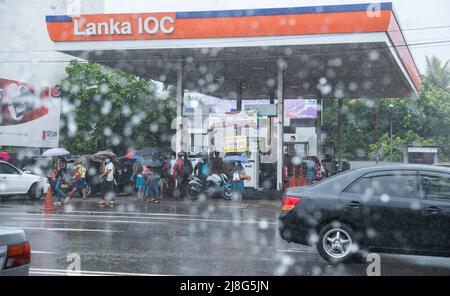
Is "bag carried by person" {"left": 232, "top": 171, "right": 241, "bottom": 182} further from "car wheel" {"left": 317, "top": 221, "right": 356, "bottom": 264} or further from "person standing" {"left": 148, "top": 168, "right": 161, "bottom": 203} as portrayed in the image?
"car wheel" {"left": 317, "top": 221, "right": 356, "bottom": 264}

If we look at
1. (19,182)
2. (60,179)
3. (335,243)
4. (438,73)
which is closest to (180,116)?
(60,179)

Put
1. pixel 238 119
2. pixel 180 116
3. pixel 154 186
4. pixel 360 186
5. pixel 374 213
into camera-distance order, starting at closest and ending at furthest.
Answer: pixel 374 213 < pixel 360 186 < pixel 154 186 < pixel 238 119 < pixel 180 116

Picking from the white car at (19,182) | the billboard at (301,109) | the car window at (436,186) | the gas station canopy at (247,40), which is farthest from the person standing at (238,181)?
the billboard at (301,109)

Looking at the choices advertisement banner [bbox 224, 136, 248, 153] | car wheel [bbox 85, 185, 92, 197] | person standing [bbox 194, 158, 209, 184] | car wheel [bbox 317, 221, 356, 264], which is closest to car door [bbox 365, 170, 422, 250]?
car wheel [bbox 317, 221, 356, 264]

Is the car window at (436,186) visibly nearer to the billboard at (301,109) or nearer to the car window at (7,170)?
the car window at (7,170)

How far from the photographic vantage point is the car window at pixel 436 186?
727 cm

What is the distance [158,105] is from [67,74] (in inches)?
253

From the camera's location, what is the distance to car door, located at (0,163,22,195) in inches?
717

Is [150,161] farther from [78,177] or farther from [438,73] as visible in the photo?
[438,73]

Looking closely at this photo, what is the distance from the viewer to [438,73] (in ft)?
160

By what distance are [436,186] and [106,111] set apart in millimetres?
24320

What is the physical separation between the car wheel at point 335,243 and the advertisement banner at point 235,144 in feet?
40.5

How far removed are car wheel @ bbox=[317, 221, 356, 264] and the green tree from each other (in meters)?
23.2

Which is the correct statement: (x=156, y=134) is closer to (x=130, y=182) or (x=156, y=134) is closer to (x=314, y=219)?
(x=130, y=182)
